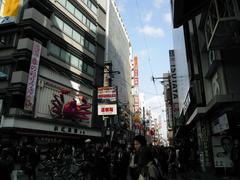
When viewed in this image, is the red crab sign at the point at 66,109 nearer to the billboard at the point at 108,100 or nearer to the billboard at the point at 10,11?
the billboard at the point at 108,100

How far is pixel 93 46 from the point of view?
3341 centimetres

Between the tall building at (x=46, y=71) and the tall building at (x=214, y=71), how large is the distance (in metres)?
14.0

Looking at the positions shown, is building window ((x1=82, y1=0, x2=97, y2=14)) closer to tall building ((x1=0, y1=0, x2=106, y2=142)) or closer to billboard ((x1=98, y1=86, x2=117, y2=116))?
tall building ((x1=0, y1=0, x2=106, y2=142))

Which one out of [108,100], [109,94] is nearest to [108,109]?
[108,100]

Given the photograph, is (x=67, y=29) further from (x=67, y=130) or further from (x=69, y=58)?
(x=67, y=130)

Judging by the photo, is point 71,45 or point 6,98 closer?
point 6,98

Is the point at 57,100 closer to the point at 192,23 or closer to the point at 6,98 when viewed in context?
the point at 6,98

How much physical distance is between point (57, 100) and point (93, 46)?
1345cm

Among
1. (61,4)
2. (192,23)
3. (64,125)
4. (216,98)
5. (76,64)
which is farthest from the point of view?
(76,64)

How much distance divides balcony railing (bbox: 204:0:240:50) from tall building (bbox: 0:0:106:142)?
1609 centimetres

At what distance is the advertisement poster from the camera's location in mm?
11750

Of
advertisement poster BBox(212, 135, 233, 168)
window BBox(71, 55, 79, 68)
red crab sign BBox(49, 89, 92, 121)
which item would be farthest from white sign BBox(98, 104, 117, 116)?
advertisement poster BBox(212, 135, 233, 168)

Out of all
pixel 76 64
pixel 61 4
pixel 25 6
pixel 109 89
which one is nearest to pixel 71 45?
pixel 76 64

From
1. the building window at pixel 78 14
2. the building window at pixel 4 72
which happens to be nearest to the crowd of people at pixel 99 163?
the building window at pixel 4 72
